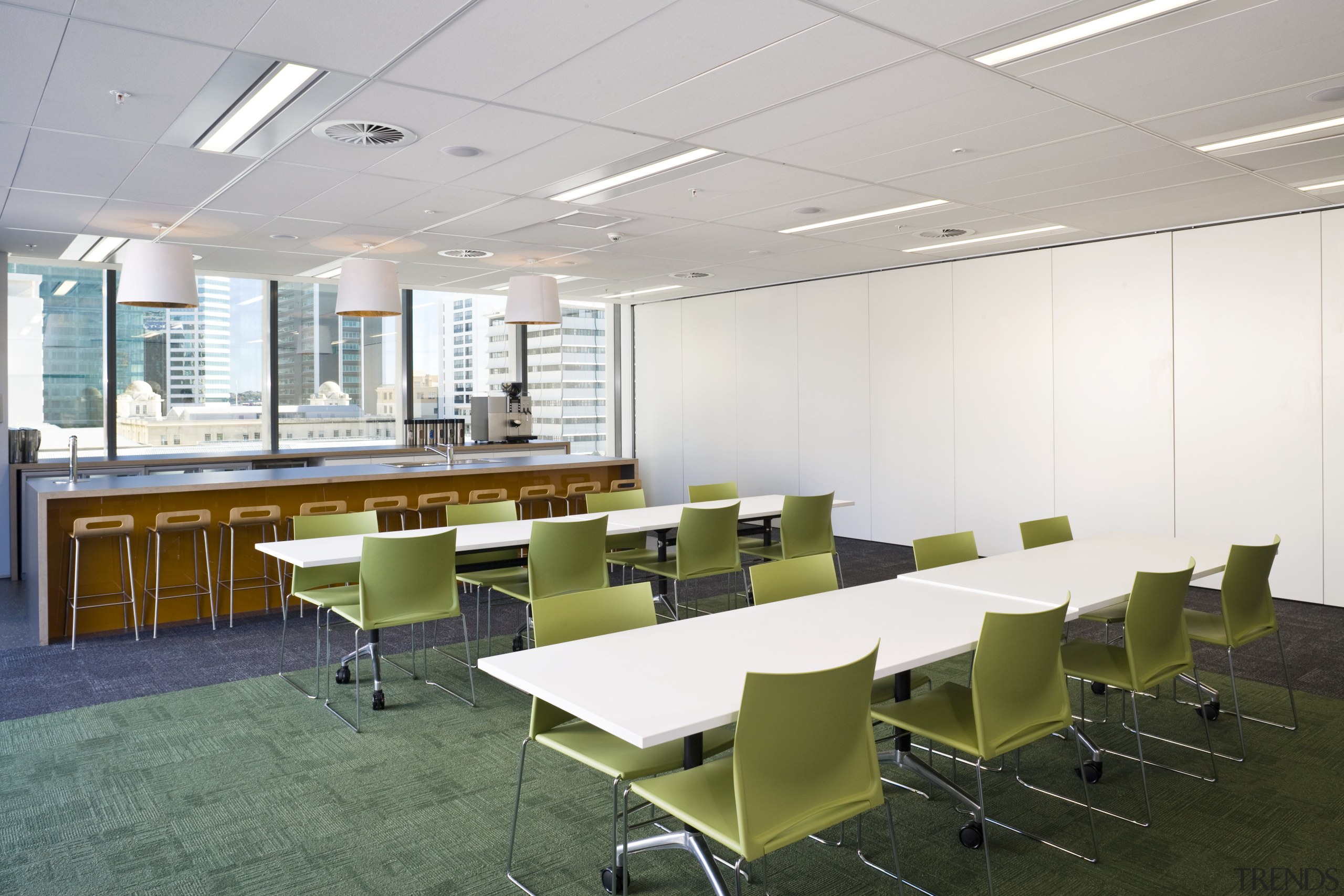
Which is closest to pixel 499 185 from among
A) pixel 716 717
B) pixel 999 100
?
pixel 999 100

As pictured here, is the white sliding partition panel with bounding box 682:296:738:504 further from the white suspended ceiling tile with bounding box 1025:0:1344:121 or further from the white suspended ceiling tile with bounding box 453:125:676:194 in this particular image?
the white suspended ceiling tile with bounding box 1025:0:1344:121

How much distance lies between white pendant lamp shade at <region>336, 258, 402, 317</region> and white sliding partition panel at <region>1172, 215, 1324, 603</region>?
6087 millimetres

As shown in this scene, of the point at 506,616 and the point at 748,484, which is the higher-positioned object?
the point at 748,484

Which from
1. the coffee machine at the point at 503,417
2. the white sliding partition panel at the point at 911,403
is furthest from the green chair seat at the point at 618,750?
the coffee machine at the point at 503,417

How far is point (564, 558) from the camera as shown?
4801 millimetres

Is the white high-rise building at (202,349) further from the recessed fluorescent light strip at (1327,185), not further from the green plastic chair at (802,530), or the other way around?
the recessed fluorescent light strip at (1327,185)

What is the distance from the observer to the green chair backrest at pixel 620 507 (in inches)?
235

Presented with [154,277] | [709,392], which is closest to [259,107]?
[154,277]

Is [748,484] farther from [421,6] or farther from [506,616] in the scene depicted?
[421,6]

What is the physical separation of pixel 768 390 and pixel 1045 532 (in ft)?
18.5

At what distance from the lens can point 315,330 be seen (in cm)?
1029

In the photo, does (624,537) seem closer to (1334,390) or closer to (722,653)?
(722,653)

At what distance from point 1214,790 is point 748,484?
24.6 ft

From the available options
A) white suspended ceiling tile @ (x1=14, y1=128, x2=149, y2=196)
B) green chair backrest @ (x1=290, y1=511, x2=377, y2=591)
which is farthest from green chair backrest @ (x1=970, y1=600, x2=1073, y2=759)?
white suspended ceiling tile @ (x1=14, y1=128, x2=149, y2=196)
